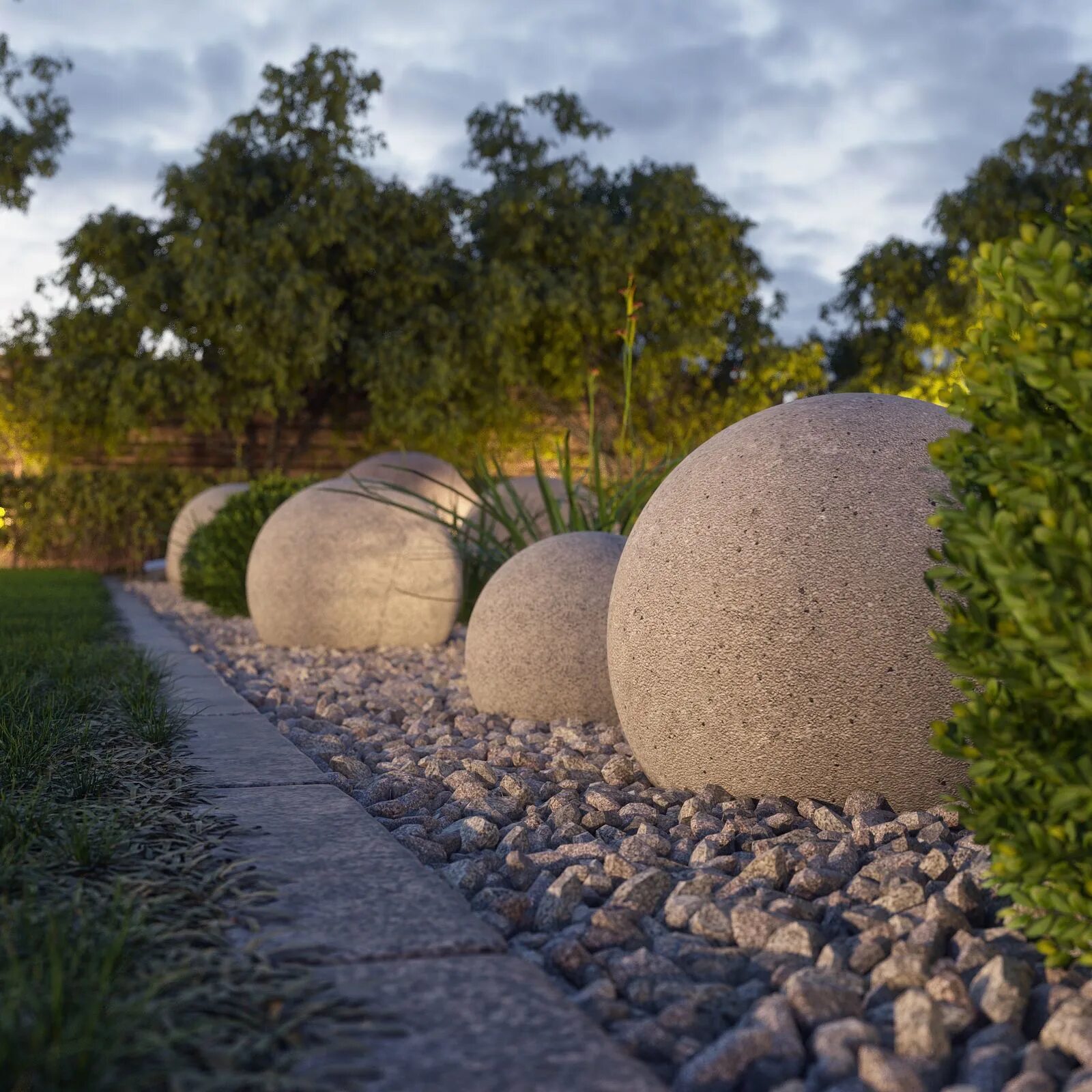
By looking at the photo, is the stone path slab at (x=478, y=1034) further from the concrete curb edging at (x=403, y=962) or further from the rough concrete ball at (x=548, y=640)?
the rough concrete ball at (x=548, y=640)

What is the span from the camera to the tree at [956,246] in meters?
21.0

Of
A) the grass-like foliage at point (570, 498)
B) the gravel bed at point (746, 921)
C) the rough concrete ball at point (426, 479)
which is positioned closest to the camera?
the gravel bed at point (746, 921)

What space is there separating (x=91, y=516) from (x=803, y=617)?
18.2 meters

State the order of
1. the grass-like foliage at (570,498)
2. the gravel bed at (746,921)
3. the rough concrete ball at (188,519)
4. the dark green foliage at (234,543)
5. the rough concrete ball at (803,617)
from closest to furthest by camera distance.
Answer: the gravel bed at (746,921) < the rough concrete ball at (803,617) < the grass-like foliage at (570,498) < the dark green foliage at (234,543) < the rough concrete ball at (188,519)

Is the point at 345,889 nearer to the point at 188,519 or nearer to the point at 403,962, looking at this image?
the point at 403,962

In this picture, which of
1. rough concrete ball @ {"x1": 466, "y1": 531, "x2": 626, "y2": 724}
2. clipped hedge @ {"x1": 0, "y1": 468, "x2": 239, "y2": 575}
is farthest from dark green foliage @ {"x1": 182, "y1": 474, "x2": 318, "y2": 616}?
clipped hedge @ {"x1": 0, "y1": 468, "x2": 239, "y2": 575}

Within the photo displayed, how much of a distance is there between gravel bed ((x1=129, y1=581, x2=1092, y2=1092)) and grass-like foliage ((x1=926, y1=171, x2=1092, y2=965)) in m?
0.21

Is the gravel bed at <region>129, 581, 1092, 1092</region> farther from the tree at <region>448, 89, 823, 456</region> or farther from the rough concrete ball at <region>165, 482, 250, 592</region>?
the tree at <region>448, 89, 823, 456</region>

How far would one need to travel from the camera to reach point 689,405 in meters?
23.4

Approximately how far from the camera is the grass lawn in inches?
58.3

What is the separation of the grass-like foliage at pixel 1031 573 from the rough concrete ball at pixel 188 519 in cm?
1315

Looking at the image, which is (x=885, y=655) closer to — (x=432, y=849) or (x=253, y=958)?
(x=432, y=849)

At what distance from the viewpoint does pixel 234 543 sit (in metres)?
11.1

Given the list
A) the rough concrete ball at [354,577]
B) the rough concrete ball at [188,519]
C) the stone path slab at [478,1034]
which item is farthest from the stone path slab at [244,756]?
the rough concrete ball at [188,519]
